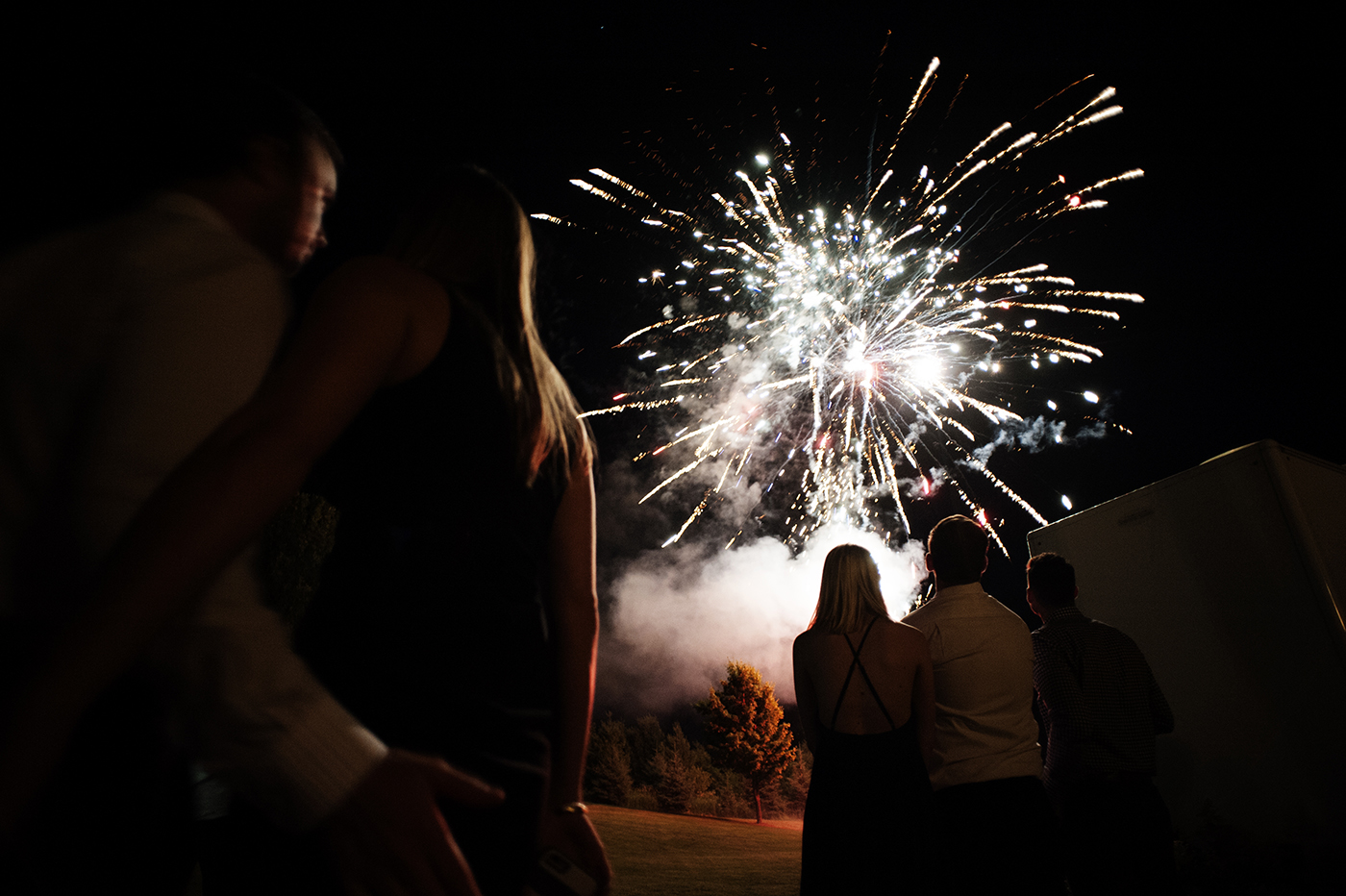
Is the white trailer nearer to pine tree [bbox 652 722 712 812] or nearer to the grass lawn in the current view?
the grass lawn

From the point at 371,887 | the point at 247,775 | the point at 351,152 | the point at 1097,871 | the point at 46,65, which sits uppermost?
the point at 351,152

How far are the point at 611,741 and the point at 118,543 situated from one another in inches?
1524

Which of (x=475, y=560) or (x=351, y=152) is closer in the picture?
(x=475, y=560)

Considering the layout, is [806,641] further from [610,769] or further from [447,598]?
[610,769]

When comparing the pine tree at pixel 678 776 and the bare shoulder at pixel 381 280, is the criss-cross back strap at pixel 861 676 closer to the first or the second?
the bare shoulder at pixel 381 280

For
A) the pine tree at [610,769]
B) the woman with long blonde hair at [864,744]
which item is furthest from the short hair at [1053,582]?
the pine tree at [610,769]

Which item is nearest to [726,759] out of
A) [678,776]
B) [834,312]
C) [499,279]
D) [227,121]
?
[678,776]

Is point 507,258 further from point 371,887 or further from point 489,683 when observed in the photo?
point 371,887

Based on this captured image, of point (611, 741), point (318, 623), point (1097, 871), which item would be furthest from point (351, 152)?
point (611, 741)

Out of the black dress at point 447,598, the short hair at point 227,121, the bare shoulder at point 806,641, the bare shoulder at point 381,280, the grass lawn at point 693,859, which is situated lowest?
the grass lawn at point 693,859

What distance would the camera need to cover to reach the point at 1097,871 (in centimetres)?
359

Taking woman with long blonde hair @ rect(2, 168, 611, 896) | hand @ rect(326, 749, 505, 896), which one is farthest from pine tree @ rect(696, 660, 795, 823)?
hand @ rect(326, 749, 505, 896)

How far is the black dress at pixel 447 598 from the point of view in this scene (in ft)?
3.01

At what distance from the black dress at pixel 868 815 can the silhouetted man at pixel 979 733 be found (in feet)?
0.62
